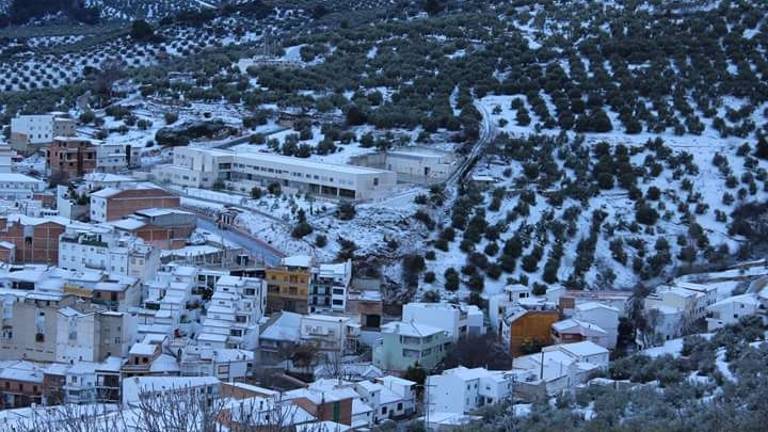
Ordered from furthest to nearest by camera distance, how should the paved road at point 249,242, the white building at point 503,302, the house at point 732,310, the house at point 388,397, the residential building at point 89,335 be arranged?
the paved road at point 249,242 < the white building at point 503,302 < the house at point 732,310 < the residential building at point 89,335 < the house at point 388,397

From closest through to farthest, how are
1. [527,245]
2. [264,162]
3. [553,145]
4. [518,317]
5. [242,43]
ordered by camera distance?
[518,317], [527,245], [264,162], [553,145], [242,43]

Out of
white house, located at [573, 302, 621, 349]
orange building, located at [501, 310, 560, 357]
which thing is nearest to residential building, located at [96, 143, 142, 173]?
orange building, located at [501, 310, 560, 357]

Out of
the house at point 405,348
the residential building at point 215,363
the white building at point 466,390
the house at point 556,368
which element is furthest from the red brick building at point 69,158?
the white building at point 466,390

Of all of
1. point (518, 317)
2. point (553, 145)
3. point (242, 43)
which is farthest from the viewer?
point (242, 43)

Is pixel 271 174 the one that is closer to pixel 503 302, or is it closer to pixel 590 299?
pixel 503 302

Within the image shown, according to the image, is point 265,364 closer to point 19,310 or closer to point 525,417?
point 19,310

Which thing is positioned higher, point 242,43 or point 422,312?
point 242,43

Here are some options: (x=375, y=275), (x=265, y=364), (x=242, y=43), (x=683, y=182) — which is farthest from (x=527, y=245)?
(x=242, y=43)

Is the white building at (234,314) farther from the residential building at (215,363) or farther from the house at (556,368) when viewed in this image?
the house at (556,368)
